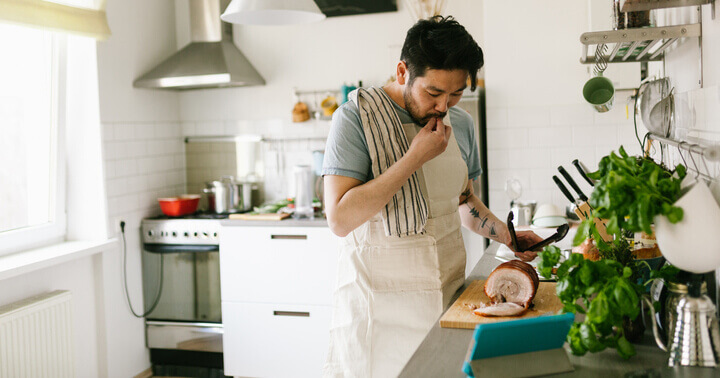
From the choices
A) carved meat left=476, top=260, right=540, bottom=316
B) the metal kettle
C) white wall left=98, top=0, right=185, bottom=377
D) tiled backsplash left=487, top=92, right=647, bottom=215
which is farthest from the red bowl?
the metal kettle

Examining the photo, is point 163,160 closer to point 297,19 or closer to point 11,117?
point 11,117

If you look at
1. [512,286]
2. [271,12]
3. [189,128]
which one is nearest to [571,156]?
[271,12]

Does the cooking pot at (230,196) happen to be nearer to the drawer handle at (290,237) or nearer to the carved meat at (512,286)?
the drawer handle at (290,237)

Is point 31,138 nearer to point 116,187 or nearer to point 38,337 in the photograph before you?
point 116,187

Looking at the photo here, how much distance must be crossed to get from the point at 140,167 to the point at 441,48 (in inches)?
115

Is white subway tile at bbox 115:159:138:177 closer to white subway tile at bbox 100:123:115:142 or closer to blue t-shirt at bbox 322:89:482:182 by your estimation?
white subway tile at bbox 100:123:115:142

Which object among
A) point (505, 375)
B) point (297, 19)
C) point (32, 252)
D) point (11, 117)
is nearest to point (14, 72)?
point (11, 117)

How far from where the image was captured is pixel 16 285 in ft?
11.0

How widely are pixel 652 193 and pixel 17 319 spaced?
2956mm

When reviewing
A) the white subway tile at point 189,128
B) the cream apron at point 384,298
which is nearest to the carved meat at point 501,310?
the cream apron at point 384,298

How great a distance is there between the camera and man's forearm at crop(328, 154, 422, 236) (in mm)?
1938

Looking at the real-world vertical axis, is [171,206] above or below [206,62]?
below

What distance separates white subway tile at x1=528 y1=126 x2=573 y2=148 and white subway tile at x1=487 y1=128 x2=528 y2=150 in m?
0.04

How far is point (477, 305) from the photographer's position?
1.83m
